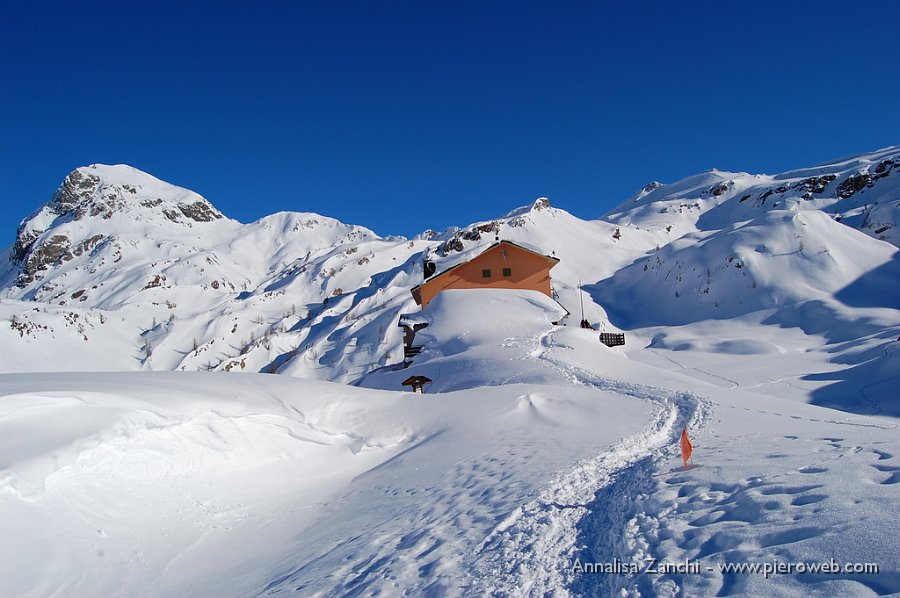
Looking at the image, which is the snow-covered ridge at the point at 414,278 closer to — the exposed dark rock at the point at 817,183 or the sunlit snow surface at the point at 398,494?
the exposed dark rock at the point at 817,183

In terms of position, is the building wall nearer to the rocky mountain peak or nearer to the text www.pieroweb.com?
the text www.pieroweb.com

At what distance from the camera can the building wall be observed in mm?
38844

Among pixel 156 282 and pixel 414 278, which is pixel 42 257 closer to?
pixel 156 282

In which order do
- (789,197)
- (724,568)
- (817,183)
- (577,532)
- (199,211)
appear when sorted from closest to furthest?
1. (724,568)
2. (577,532)
3. (817,183)
4. (789,197)
5. (199,211)

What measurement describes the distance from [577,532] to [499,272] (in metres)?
34.3

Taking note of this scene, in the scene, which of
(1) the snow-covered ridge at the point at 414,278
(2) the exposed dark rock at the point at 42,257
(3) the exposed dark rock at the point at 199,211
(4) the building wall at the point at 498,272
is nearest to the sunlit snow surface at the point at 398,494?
(1) the snow-covered ridge at the point at 414,278

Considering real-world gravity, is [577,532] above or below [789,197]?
below

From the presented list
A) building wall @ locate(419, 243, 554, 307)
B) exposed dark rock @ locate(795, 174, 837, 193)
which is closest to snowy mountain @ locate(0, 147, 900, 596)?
building wall @ locate(419, 243, 554, 307)

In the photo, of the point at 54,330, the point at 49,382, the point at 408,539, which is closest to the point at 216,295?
the point at 54,330

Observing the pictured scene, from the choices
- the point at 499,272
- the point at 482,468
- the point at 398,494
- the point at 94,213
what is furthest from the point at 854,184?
the point at 94,213

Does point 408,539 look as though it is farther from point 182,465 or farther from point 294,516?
point 182,465

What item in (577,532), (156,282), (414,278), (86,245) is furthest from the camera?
(86,245)

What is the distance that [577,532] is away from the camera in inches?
205

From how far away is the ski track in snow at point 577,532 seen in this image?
4.21m
